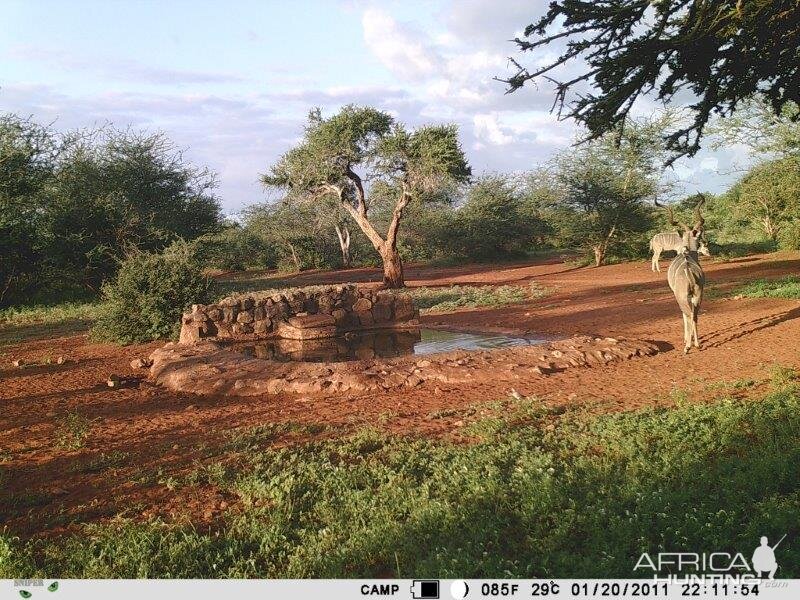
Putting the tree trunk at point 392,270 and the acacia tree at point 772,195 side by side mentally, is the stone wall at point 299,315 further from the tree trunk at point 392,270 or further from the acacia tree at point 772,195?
the acacia tree at point 772,195

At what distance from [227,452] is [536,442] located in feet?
9.29

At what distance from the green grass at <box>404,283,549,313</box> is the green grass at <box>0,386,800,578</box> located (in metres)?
10.7

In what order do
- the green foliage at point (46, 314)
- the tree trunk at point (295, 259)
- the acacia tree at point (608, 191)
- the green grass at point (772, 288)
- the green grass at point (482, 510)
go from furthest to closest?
1. the tree trunk at point (295, 259)
2. the acacia tree at point (608, 191)
3. the green foliage at point (46, 314)
4. the green grass at point (772, 288)
5. the green grass at point (482, 510)

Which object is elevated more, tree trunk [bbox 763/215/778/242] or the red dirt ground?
tree trunk [bbox 763/215/778/242]

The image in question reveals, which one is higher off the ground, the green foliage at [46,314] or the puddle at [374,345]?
the green foliage at [46,314]

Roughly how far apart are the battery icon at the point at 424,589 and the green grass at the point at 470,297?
12.7m

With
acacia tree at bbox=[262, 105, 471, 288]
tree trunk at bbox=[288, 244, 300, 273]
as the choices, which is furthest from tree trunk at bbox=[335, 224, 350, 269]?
acacia tree at bbox=[262, 105, 471, 288]

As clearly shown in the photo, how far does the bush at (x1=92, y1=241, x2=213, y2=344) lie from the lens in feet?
41.8

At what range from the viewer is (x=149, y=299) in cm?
1302

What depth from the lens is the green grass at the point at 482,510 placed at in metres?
3.44

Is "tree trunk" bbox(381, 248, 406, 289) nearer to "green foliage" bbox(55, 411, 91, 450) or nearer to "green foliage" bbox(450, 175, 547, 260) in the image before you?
"green foliage" bbox(450, 175, 547, 260)

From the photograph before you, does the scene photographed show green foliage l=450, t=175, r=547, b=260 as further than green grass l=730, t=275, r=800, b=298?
Yes

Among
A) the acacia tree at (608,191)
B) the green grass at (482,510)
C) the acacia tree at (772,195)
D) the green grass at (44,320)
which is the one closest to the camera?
the green grass at (482,510)
